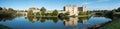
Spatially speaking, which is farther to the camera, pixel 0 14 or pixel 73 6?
pixel 73 6

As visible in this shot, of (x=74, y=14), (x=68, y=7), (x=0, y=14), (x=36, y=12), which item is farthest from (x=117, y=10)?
(x=0, y=14)

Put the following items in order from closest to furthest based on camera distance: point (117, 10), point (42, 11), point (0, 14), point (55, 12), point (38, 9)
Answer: point (0, 14) < point (117, 10) < point (55, 12) < point (42, 11) < point (38, 9)

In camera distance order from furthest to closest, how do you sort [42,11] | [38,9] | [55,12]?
1. [38,9]
2. [42,11]
3. [55,12]

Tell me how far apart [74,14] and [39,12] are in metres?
3.95

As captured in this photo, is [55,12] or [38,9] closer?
[55,12]

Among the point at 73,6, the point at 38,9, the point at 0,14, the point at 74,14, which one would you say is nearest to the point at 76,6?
the point at 73,6

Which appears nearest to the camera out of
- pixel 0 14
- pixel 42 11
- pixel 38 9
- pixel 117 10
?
pixel 0 14

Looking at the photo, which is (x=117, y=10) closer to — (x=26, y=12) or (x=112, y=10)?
(x=112, y=10)

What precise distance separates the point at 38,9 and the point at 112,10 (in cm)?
907

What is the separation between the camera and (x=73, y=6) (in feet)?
88.9

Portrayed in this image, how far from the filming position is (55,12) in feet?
77.6

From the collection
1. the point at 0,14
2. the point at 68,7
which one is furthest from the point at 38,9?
the point at 0,14

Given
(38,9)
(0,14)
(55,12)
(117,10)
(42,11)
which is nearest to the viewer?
(0,14)

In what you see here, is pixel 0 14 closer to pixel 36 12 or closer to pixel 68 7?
pixel 36 12
